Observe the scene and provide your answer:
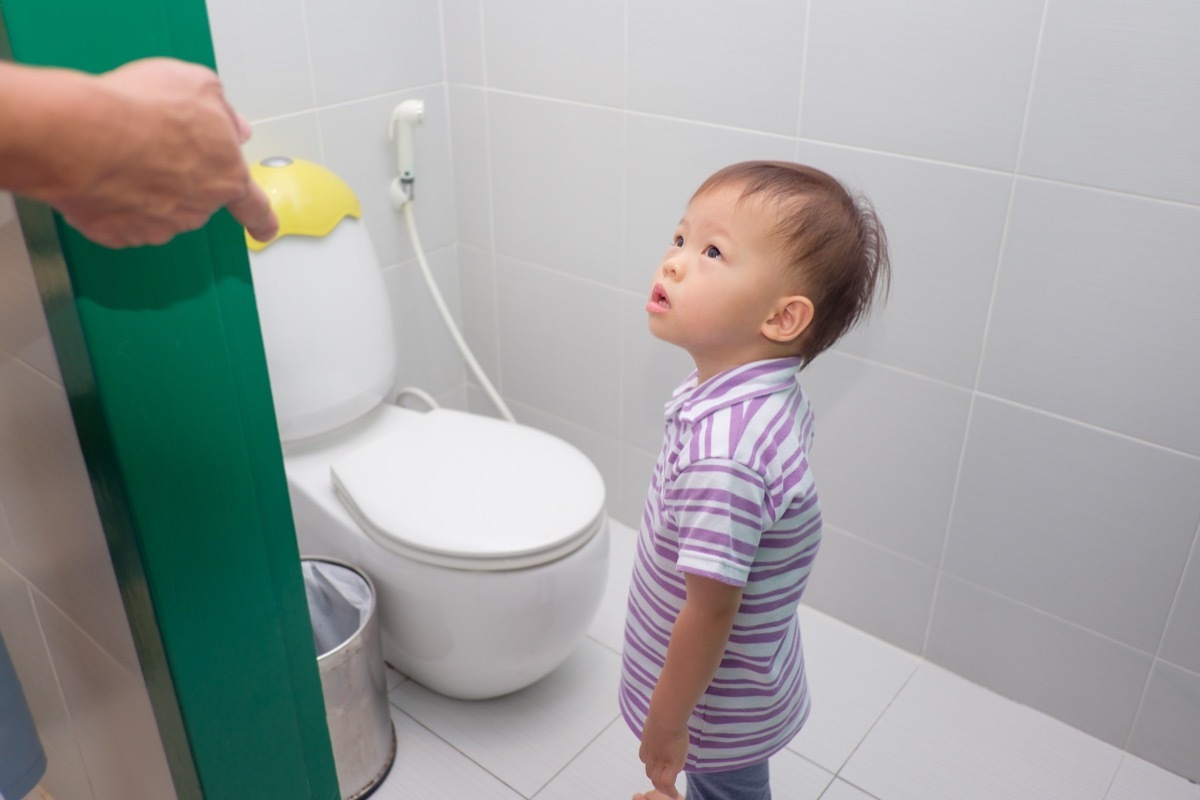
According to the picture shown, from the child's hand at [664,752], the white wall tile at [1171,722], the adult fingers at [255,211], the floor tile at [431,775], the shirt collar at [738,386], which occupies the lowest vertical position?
the floor tile at [431,775]

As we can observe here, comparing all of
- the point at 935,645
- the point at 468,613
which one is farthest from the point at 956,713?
the point at 468,613

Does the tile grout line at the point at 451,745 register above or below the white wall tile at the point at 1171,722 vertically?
below

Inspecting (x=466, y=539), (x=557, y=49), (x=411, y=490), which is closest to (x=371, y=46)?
(x=557, y=49)

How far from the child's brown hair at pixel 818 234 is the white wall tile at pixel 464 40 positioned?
977 millimetres

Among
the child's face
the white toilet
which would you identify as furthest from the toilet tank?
the child's face

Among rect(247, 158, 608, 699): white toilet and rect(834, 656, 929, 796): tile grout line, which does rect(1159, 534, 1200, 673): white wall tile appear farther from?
rect(247, 158, 608, 699): white toilet

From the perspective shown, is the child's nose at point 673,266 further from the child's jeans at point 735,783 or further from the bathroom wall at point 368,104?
the bathroom wall at point 368,104

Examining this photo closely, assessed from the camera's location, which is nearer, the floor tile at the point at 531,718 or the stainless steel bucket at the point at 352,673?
Answer: the stainless steel bucket at the point at 352,673

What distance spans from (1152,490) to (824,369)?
47 cm

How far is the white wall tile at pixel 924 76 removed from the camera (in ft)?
3.99

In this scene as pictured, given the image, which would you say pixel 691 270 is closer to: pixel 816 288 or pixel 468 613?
pixel 816 288

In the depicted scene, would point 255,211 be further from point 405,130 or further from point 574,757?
point 405,130

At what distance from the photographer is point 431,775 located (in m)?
1.43

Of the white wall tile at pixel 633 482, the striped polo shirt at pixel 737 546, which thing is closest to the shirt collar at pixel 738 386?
the striped polo shirt at pixel 737 546
